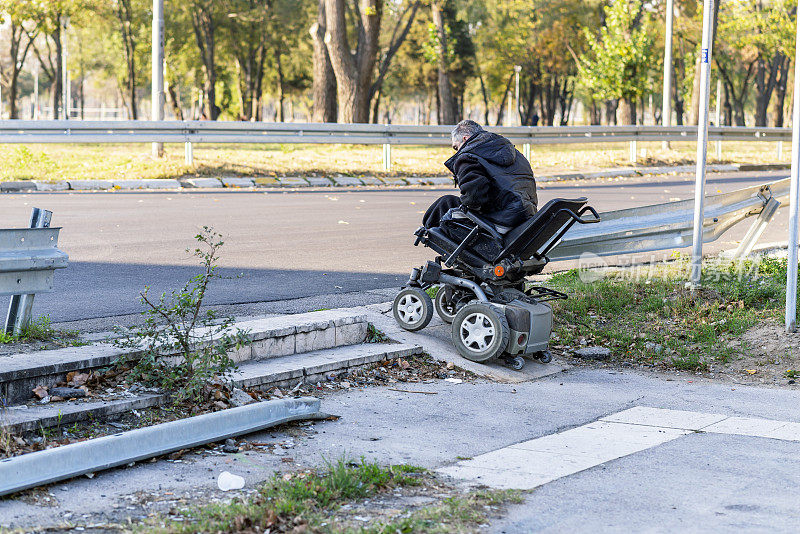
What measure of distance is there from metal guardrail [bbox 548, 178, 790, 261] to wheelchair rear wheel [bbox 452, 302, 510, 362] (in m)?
1.66

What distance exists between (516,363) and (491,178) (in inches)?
52.3

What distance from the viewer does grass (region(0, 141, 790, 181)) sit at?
57.0ft

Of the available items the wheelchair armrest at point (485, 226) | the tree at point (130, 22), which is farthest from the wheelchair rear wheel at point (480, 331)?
Answer: the tree at point (130, 22)

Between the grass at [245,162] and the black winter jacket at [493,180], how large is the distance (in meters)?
11.5

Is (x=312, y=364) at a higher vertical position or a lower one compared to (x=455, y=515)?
higher

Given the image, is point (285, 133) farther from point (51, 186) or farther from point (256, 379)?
point (256, 379)

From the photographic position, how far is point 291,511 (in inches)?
154

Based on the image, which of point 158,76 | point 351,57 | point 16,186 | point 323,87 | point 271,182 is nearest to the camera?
point 16,186

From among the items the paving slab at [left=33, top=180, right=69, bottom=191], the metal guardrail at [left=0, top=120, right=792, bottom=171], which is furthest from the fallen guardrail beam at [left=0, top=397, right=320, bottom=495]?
the metal guardrail at [left=0, top=120, right=792, bottom=171]

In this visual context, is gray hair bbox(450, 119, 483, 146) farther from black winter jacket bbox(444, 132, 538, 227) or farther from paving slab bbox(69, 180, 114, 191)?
paving slab bbox(69, 180, 114, 191)

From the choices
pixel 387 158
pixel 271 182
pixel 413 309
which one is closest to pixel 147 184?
pixel 271 182

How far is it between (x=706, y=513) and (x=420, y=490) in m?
1.24

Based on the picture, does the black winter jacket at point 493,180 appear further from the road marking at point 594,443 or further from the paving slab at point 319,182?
the paving slab at point 319,182

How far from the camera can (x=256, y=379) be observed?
19.3ft
